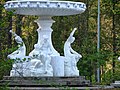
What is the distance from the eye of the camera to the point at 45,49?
1195cm

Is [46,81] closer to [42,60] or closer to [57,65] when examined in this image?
[42,60]

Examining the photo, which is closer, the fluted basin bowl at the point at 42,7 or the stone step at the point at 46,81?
the stone step at the point at 46,81

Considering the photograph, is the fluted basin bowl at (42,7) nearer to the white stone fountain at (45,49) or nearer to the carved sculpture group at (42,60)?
the white stone fountain at (45,49)

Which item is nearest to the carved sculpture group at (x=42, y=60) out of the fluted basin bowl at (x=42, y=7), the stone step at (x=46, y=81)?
the stone step at (x=46, y=81)

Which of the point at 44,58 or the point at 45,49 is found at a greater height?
the point at 45,49

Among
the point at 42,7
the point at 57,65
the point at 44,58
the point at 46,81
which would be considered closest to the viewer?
the point at 46,81

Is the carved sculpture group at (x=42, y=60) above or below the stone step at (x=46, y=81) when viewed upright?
above

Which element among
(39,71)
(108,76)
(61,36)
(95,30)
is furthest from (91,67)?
(95,30)

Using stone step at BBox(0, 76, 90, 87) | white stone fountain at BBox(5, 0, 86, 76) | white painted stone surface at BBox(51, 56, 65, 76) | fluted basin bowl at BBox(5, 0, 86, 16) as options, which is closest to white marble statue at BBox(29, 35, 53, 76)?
white stone fountain at BBox(5, 0, 86, 76)

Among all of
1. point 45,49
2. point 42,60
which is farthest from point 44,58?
point 45,49

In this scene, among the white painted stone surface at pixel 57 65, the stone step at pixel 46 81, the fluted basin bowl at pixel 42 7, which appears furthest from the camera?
the white painted stone surface at pixel 57 65

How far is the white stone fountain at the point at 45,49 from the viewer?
1138 cm

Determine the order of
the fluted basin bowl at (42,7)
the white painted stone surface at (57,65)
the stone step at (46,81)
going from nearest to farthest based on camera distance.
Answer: the stone step at (46,81) → the fluted basin bowl at (42,7) → the white painted stone surface at (57,65)

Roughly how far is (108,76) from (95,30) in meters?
9.47
